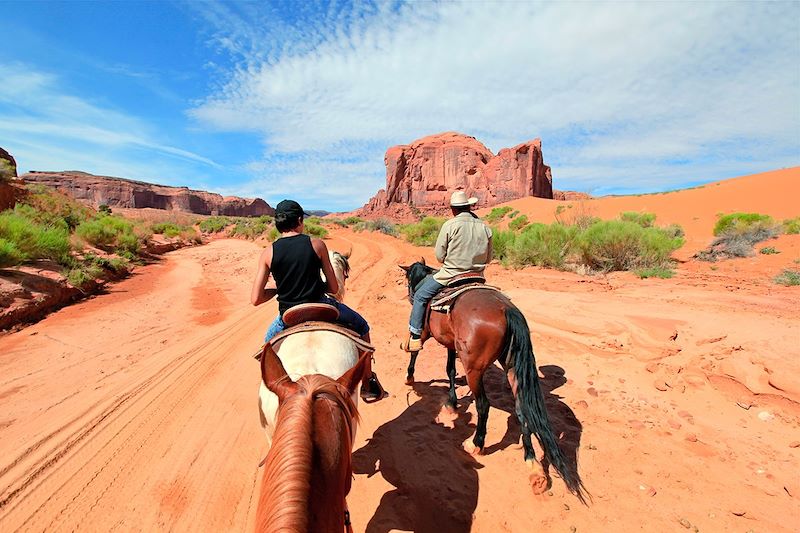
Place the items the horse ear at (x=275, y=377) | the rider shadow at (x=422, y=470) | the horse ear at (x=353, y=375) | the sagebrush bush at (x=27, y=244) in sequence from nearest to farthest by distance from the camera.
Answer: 1. the horse ear at (x=275, y=377)
2. the horse ear at (x=353, y=375)
3. the rider shadow at (x=422, y=470)
4. the sagebrush bush at (x=27, y=244)

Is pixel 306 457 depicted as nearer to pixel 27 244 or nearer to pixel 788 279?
pixel 27 244

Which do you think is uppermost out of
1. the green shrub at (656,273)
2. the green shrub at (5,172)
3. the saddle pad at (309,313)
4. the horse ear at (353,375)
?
the green shrub at (5,172)

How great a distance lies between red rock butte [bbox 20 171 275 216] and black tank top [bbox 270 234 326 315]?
292ft

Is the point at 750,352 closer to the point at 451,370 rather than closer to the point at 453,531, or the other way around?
the point at 451,370

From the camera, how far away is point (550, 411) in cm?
421

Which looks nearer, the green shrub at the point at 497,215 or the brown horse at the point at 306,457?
the brown horse at the point at 306,457

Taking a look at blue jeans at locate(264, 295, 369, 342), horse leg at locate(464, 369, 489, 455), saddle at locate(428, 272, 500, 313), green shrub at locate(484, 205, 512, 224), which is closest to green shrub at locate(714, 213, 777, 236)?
saddle at locate(428, 272, 500, 313)

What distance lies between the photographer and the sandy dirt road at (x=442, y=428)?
9.19ft

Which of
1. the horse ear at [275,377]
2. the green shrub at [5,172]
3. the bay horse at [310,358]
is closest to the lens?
the horse ear at [275,377]

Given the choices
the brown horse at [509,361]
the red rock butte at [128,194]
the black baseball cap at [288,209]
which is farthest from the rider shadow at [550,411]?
the red rock butte at [128,194]

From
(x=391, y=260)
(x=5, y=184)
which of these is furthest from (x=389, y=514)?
(x=5, y=184)

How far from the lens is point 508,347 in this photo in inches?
130

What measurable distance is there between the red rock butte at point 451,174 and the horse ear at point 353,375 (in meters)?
62.8

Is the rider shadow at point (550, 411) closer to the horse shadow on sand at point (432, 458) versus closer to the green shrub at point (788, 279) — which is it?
the horse shadow on sand at point (432, 458)
